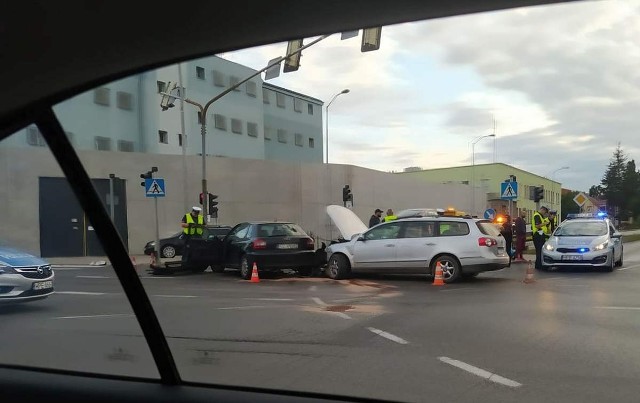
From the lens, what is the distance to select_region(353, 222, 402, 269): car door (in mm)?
12391

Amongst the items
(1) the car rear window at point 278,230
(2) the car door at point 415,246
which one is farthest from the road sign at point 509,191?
(1) the car rear window at point 278,230

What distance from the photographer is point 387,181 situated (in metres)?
31.7

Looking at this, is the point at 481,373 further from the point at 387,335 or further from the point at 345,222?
the point at 345,222

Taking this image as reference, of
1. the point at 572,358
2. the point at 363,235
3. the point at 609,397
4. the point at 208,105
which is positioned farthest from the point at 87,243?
the point at 208,105

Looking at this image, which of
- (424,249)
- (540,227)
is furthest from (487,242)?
(540,227)

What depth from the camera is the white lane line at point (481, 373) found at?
156 inches

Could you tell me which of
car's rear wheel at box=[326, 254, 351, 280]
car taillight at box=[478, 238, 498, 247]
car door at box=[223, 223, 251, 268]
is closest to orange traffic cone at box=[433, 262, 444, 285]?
car taillight at box=[478, 238, 498, 247]

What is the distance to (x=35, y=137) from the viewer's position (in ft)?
12.1

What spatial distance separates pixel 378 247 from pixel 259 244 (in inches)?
107

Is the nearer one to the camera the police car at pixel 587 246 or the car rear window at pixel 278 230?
the police car at pixel 587 246

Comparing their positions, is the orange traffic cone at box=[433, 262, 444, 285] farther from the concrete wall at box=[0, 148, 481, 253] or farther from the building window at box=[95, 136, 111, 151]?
the building window at box=[95, 136, 111, 151]

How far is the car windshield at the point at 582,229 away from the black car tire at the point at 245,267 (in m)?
7.68

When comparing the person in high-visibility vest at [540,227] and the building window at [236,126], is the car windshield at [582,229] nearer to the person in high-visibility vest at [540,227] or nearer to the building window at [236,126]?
the person in high-visibility vest at [540,227]

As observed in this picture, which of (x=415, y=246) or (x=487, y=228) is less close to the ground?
(x=487, y=228)
